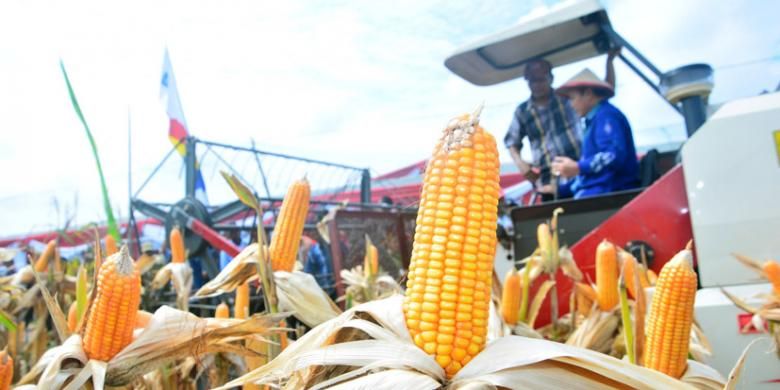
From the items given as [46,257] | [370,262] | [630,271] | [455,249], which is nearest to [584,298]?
[630,271]

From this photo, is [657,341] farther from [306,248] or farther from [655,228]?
[306,248]

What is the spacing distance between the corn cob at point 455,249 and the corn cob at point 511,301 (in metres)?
1.49

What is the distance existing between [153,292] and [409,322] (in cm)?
440

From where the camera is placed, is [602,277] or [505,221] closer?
[602,277]

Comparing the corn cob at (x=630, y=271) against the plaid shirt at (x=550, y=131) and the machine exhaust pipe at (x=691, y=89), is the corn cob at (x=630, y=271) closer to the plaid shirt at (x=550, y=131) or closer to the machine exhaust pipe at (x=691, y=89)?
the machine exhaust pipe at (x=691, y=89)

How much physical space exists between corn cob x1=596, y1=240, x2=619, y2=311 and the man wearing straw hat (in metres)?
1.46

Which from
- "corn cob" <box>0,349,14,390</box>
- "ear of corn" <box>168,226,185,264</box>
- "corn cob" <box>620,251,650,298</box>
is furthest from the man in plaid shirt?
"corn cob" <box>0,349,14,390</box>

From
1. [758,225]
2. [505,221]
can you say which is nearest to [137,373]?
[758,225]

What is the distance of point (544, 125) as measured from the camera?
15.4 feet

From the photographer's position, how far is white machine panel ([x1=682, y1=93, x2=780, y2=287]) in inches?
88.0

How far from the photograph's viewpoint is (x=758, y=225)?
2266 mm

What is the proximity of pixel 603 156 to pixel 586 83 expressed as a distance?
67 cm

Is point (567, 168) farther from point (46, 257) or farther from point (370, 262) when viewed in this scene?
point (46, 257)

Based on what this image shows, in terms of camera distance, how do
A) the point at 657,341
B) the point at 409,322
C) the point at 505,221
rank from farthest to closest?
the point at 505,221, the point at 657,341, the point at 409,322
